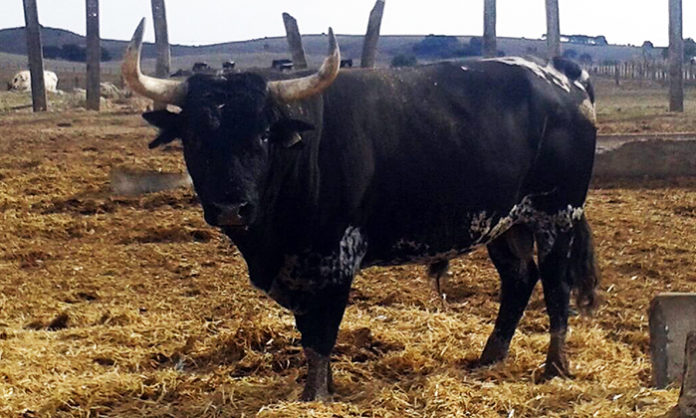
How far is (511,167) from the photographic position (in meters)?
5.73

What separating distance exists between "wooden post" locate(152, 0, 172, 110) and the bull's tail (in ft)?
63.0

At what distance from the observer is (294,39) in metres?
14.4

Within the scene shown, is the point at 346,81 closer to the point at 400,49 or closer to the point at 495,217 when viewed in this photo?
the point at 495,217

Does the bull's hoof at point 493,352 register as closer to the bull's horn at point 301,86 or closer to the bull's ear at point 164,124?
the bull's horn at point 301,86

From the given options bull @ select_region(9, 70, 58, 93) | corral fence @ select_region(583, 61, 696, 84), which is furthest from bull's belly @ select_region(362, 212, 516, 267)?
corral fence @ select_region(583, 61, 696, 84)

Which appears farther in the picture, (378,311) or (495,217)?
(378,311)

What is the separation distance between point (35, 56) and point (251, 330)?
23.3 meters

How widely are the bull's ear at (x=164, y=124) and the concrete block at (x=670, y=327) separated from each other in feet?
9.60

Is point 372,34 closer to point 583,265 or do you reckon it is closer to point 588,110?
point 588,110

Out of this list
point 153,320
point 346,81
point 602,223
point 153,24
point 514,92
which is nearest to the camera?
point 346,81

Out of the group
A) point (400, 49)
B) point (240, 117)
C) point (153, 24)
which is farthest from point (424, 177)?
point (400, 49)

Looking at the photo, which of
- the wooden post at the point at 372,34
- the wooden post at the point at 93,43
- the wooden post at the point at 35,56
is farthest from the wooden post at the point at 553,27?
the wooden post at the point at 35,56

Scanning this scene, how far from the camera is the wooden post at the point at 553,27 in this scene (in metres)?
23.6

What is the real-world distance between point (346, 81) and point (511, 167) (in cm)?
115
